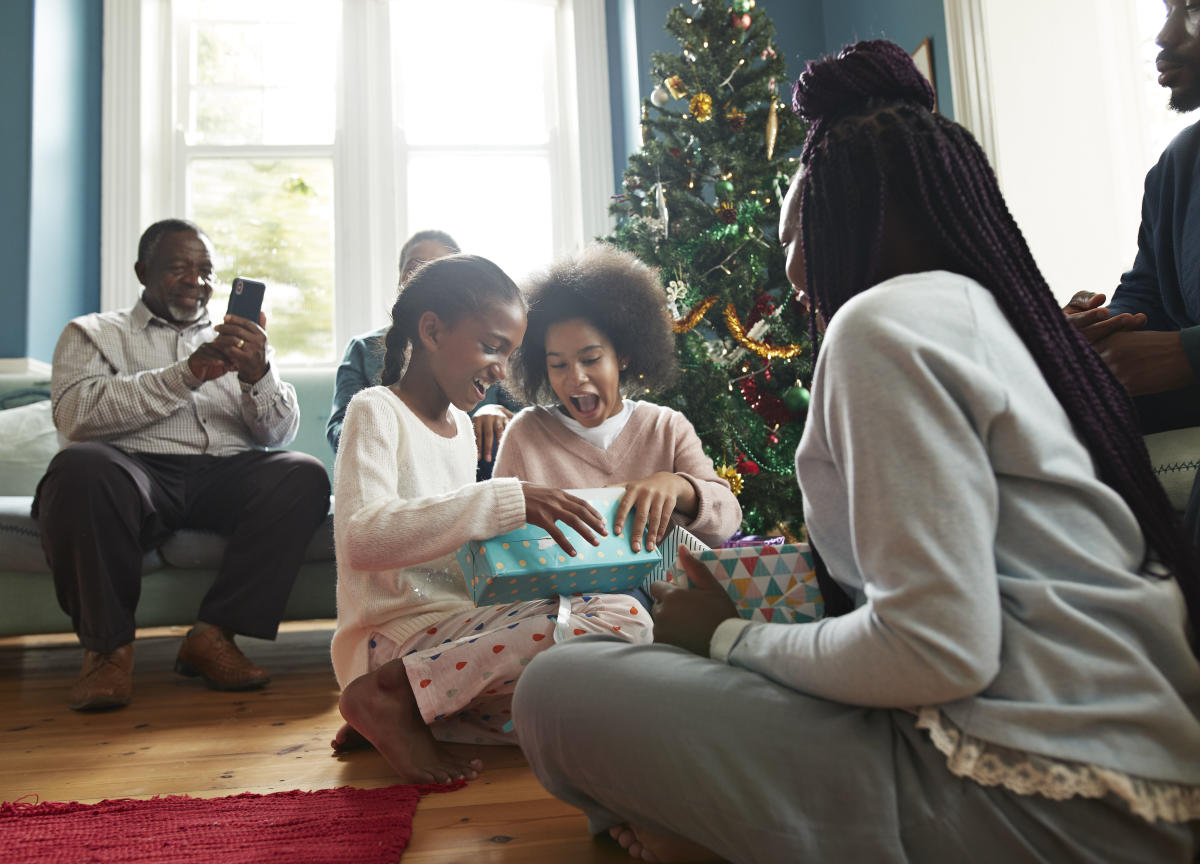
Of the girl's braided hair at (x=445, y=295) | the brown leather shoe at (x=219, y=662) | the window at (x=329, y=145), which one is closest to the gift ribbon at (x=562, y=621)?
the girl's braided hair at (x=445, y=295)

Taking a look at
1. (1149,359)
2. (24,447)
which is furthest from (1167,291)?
(24,447)

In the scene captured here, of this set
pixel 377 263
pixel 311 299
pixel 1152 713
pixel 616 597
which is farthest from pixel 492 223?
pixel 1152 713

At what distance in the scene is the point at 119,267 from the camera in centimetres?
375

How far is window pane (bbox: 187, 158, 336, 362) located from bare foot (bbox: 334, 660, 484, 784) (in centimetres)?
287

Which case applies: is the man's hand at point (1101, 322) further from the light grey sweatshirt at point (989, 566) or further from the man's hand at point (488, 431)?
the man's hand at point (488, 431)

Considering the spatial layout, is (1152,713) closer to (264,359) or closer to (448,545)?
(448,545)

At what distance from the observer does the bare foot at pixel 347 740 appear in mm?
→ 1494

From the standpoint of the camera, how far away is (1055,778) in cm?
65

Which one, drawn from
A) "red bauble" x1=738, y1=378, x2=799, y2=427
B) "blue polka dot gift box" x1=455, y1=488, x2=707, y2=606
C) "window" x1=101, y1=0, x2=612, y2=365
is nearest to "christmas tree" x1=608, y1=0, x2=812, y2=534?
"red bauble" x1=738, y1=378, x2=799, y2=427

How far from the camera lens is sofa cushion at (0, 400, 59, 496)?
2.63 m

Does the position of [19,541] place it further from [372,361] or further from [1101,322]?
[1101,322]

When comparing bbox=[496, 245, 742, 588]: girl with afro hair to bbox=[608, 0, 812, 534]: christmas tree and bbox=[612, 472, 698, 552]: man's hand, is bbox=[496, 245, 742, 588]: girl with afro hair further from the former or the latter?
bbox=[608, 0, 812, 534]: christmas tree

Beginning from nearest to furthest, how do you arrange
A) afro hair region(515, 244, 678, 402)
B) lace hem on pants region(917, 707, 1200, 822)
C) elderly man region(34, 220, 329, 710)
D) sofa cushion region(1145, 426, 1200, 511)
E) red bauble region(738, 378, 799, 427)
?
lace hem on pants region(917, 707, 1200, 822) < sofa cushion region(1145, 426, 1200, 511) < afro hair region(515, 244, 678, 402) < elderly man region(34, 220, 329, 710) < red bauble region(738, 378, 799, 427)

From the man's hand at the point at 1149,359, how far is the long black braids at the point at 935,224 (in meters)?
0.43
